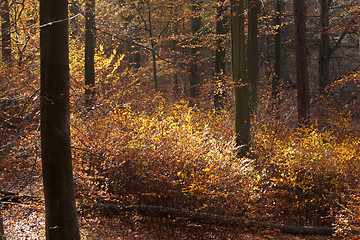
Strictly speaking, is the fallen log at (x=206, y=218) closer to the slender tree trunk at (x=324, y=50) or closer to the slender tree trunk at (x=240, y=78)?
the slender tree trunk at (x=240, y=78)

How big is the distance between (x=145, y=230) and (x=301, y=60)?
7.25m

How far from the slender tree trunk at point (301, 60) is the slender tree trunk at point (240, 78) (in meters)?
3.26

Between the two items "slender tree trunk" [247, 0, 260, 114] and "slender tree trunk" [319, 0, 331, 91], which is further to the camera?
"slender tree trunk" [319, 0, 331, 91]

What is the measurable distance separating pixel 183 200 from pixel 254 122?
12.6 feet

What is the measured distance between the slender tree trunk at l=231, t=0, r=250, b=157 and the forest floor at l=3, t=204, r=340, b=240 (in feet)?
6.81

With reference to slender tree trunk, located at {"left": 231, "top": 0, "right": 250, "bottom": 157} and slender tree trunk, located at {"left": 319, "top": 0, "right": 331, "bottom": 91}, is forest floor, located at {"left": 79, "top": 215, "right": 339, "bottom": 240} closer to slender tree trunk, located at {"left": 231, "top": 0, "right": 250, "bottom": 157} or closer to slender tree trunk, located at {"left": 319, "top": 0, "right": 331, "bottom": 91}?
slender tree trunk, located at {"left": 231, "top": 0, "right": 250, "bottom": 157}

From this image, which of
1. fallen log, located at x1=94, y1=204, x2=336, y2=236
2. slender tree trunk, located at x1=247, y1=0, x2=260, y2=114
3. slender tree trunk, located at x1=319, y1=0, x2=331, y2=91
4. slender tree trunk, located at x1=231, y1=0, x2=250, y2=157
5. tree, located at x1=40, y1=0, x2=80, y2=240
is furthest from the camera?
slender tree trunk, located at x1=319, y1=0, x2=331, y2=91

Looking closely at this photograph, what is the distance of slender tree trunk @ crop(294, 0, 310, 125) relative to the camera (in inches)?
425

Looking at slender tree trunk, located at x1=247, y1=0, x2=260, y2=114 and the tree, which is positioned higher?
slender tree trunk, located at x1=247, y1=0, x2=260, y2=114

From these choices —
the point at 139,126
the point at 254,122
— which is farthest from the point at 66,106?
the point at 254,122

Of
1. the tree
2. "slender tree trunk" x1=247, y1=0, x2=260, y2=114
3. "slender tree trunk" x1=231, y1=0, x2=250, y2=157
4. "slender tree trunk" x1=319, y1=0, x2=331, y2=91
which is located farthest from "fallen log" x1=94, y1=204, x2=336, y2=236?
"slender tree trunk" x1=319, y1=0, x2=331, y2=91

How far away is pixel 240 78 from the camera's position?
26.8 ft

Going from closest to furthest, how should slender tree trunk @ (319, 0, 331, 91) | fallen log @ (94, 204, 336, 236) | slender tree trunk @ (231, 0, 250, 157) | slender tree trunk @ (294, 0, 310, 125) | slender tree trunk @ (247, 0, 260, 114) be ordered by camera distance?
1. fallen log @ (94, 204, 336, 236)
2. slender tree trunk @ (231, 0, 250, 157)
3. slender tree trunk @ (247, 0, 260, 114)
4. slender tree trunk @ (294, 0, 310, 125)
5. slender tree trunk @ (319, 0, 331, 91)

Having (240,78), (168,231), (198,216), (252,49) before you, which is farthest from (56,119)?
(252,49)
